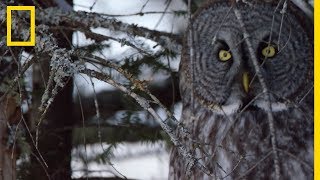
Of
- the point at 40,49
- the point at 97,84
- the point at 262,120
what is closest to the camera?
the point at 40,49

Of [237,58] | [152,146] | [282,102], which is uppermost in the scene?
[237,58]

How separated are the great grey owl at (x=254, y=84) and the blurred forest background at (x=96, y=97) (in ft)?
→ 0.55

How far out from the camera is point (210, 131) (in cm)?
291

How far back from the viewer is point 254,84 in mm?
2682

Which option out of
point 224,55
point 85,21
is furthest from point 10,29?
point 224,55

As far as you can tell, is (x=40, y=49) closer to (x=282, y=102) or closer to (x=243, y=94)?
(x=243, y=94)

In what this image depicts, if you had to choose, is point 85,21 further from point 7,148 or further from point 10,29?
point 7,148

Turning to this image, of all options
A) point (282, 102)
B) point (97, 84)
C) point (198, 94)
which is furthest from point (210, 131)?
point (97, 84)

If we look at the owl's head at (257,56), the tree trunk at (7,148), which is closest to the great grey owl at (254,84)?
the owl's head at (257,56)

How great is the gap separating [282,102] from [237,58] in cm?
29

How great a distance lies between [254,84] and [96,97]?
0.65 metres

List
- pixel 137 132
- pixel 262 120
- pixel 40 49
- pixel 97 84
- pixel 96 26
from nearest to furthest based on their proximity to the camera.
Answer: pixel 40 49 < pixel 96 26 < pixel 262 120 < pixel 137 132 < pixel 97 84

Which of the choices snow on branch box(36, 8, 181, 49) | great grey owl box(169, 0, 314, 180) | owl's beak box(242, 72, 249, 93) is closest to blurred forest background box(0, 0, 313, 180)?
snow on branch box(36, 8, 181, 49)

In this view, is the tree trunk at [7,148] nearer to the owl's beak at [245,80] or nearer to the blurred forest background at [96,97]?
the blurred forest background at [96,97]
